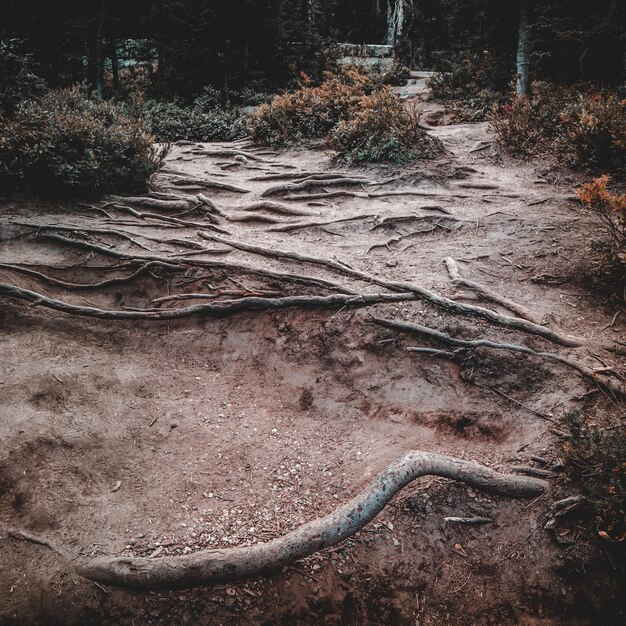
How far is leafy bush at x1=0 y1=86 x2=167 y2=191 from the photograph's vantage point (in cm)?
723

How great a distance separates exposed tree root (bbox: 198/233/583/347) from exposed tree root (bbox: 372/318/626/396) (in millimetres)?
286

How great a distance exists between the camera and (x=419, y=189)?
884 cm

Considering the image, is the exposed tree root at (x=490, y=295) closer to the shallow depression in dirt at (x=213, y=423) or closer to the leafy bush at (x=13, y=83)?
the shallow depression in dirt at (x=213, y=423)

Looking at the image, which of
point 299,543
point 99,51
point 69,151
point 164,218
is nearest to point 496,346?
point 299,543

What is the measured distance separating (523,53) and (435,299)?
39.6ft

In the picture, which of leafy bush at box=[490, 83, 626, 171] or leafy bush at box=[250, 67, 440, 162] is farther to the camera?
leafy bush at box=[250, 67, 440, 162]

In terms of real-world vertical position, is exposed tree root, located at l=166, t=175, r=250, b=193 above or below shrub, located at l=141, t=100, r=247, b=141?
below

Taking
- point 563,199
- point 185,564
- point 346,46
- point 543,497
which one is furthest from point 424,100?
point 185,564

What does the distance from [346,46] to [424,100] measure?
28.3ft

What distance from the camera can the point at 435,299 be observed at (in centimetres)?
531

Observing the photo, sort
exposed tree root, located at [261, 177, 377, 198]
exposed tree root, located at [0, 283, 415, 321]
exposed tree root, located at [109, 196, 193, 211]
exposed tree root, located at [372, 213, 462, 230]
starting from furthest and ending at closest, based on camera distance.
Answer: exposed tree root, located at [261, 177, 377, 198]
exposed tree root, located at [109, 196, 193, 211]
exposed tree root, located at [372, 213, 462, 230]
exposed tree root, located at [0, 283, 415, 321]

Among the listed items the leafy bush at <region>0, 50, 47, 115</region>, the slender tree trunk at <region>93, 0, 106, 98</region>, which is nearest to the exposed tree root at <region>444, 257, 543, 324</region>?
the leafy bush at <region>0, 50, 47, 115</region>

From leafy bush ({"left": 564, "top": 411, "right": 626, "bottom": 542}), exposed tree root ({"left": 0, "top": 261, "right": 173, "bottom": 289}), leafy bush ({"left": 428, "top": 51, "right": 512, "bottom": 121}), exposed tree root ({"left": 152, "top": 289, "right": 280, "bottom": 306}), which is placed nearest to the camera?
leafy bush ({"left": 564, "top": 411, "right": 626, "bottom": 542})

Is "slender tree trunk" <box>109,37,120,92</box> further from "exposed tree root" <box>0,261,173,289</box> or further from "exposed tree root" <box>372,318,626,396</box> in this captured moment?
"exposed tree root" <box>372,318,626,396</box>
